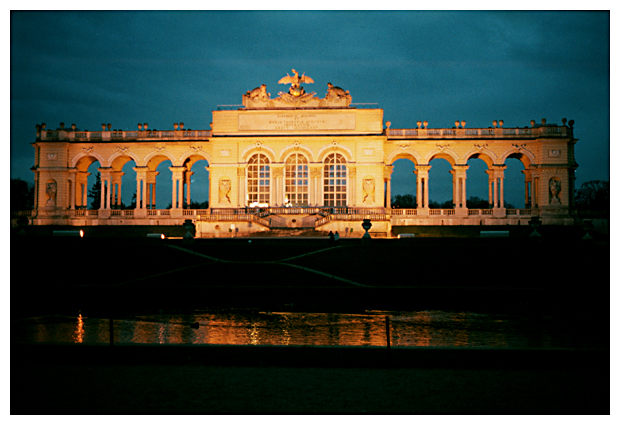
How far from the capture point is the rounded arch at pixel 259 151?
159ft

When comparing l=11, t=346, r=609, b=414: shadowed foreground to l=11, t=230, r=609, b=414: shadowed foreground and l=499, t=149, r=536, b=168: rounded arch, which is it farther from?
l=499, t=149, r=536, b=168: rounded arch

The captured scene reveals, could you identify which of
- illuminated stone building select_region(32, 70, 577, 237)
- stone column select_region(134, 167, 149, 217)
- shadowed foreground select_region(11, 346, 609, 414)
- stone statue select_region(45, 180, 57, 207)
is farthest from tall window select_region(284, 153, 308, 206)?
shadowed foreground select_region(11, 346, 609, 414)

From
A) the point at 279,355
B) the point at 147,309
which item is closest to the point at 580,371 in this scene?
the point at 279,355

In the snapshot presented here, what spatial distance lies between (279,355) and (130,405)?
2.60 meters

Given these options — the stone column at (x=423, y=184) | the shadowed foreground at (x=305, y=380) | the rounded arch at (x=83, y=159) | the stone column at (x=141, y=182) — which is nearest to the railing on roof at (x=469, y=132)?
the stone column at (x=423, y=184)

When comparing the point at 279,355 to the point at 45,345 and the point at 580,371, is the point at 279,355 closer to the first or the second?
the point at 45,345

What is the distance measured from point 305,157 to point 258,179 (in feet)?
15.1

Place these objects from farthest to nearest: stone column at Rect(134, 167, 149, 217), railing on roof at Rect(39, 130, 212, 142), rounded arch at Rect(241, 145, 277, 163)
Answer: stone column at Rect(134, 167, 149, 217) < railing on roof at Rect(39, 130, 212, 142) < rounded arch at Rect(241, 145, 277, 163)

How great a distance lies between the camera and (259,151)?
48812 mm

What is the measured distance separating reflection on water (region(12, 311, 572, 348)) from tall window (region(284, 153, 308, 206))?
33.6m

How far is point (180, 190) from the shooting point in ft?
170

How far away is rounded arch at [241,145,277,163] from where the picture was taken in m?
48.5

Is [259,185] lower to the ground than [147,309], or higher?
higher

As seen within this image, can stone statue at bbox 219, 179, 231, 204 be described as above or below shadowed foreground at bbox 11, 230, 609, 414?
above
